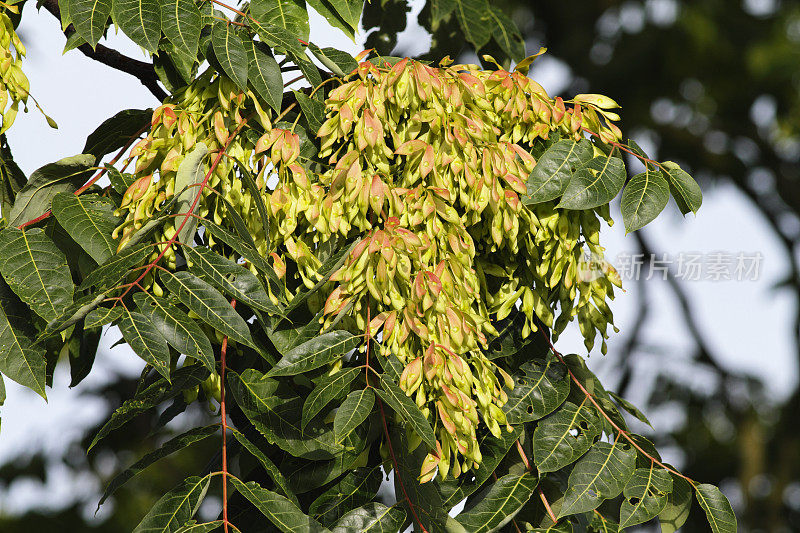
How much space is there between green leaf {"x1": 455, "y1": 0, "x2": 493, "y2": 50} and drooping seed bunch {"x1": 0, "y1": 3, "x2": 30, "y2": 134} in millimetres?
948

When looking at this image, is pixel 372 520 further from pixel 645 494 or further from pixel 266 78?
pixel 266 78

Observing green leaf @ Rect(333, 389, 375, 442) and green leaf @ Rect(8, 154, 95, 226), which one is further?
green leaf @ Rect(8, 154, 95, 226)

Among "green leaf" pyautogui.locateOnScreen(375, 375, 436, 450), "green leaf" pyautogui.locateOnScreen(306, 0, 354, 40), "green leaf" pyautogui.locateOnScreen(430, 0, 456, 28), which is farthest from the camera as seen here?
"green leaf" pyautogui.locateOnScreen(430, 0, 456, 28)

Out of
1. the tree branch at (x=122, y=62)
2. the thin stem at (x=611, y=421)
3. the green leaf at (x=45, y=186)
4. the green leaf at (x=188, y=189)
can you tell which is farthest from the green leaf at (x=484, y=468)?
the tree branch at (x=122, y=62)

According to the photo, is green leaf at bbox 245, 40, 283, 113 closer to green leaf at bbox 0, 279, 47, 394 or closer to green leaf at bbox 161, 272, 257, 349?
green leaf at bbox 161, 272, 257, 349

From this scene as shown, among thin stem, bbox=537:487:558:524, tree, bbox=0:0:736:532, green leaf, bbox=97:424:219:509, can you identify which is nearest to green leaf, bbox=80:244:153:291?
tree, bbox=0:0:736:532

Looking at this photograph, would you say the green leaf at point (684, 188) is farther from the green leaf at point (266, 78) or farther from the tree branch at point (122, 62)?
the tree branch at point (122, 62)

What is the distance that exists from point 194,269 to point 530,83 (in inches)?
Result: 20.9

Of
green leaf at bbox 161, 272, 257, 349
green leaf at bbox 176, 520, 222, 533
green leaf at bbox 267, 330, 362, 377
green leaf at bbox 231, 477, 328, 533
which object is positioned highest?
green leaf at bbox 161, 272, 257, 349

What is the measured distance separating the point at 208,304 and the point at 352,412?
0.22 metres

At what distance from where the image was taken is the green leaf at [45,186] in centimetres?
117

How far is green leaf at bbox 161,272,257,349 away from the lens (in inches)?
38.1

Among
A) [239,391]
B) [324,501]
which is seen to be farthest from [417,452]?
[239,391]

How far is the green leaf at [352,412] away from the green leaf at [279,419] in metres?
0.10
